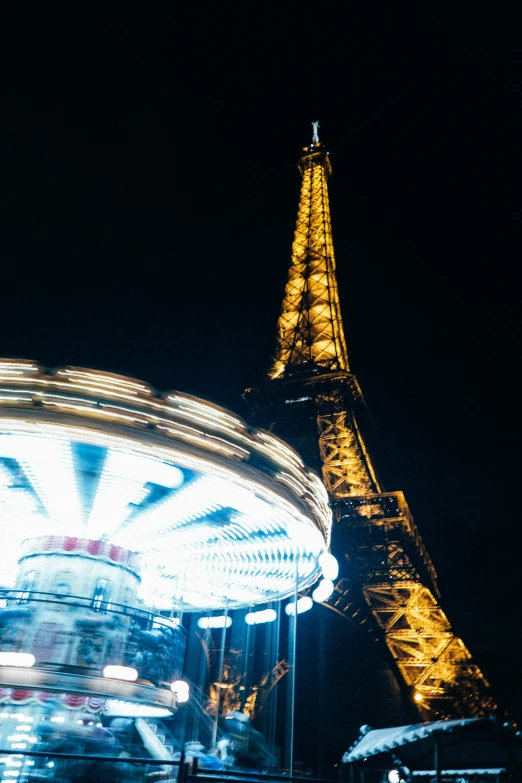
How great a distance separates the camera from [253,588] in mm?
13242

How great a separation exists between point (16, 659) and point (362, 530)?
23.8 meters

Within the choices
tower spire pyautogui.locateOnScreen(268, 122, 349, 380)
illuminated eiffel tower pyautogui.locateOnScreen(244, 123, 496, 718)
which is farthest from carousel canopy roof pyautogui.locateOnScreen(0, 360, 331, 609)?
tower spire pyautogui.locateOnScreen(268, 122, 349, 380)

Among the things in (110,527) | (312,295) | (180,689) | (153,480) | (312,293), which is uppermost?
(312,293)

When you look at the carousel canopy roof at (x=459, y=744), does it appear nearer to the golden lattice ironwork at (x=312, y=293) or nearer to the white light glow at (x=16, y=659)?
the white light glow at (x=16, y=659)

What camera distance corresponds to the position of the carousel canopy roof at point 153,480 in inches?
285

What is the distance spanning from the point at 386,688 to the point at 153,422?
26.0 meters

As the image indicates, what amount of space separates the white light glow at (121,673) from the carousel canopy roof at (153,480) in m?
2.36

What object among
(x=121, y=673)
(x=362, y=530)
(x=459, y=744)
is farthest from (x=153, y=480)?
(x=362, y=530)

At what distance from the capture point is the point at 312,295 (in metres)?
47.6

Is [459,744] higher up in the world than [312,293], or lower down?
lower down

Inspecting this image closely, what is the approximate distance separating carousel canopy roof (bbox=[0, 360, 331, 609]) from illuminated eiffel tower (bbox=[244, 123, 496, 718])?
18789mm

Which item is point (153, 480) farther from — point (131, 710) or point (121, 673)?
point (131, 710)

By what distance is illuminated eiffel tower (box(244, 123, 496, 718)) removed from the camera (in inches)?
1152

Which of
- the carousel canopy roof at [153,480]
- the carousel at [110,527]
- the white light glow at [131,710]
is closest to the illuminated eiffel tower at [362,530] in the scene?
the carousel canopy roof at [153,480]
